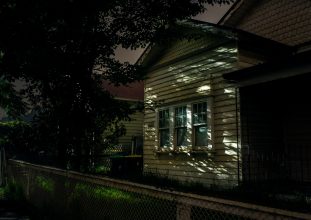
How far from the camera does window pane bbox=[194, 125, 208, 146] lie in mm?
10820

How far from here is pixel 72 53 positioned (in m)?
8.35

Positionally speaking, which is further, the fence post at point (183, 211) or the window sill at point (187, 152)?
the window sill at point (187, 152)

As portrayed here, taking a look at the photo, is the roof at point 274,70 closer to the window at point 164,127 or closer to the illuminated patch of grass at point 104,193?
the window at point 164,127

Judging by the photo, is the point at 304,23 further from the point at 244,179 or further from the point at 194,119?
the point at 244,179

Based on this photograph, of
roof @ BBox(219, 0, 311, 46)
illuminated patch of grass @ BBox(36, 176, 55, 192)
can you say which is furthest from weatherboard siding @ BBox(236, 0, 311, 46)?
illuminated patch of grass @ BBox(36, 176, 55, 192)

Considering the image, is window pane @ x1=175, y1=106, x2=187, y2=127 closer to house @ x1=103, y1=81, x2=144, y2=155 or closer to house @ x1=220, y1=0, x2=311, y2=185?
house @ x1=220, y1=0, x2=311, y2=185

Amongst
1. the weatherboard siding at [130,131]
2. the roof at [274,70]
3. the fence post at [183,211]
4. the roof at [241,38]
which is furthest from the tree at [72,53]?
the weatherboard siding at [130,131]

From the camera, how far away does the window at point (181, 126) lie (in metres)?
11.7

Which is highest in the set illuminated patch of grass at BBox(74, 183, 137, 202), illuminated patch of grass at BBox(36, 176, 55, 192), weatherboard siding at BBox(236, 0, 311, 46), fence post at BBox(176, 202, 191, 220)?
weatherboard siding at BBox(236, 0, 311, 46)

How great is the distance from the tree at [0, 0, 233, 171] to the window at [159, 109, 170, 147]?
3.33 meters

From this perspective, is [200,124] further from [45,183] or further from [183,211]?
[183,211]

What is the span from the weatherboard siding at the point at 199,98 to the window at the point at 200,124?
31cm

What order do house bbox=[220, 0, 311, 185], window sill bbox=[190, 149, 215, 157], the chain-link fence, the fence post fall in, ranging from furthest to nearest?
window sill bbox=[190, 149, 215, 157] < house bbox=[220, 0, 311, 185] < the fence post < the chain-link fence

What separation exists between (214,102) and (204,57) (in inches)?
67.3
